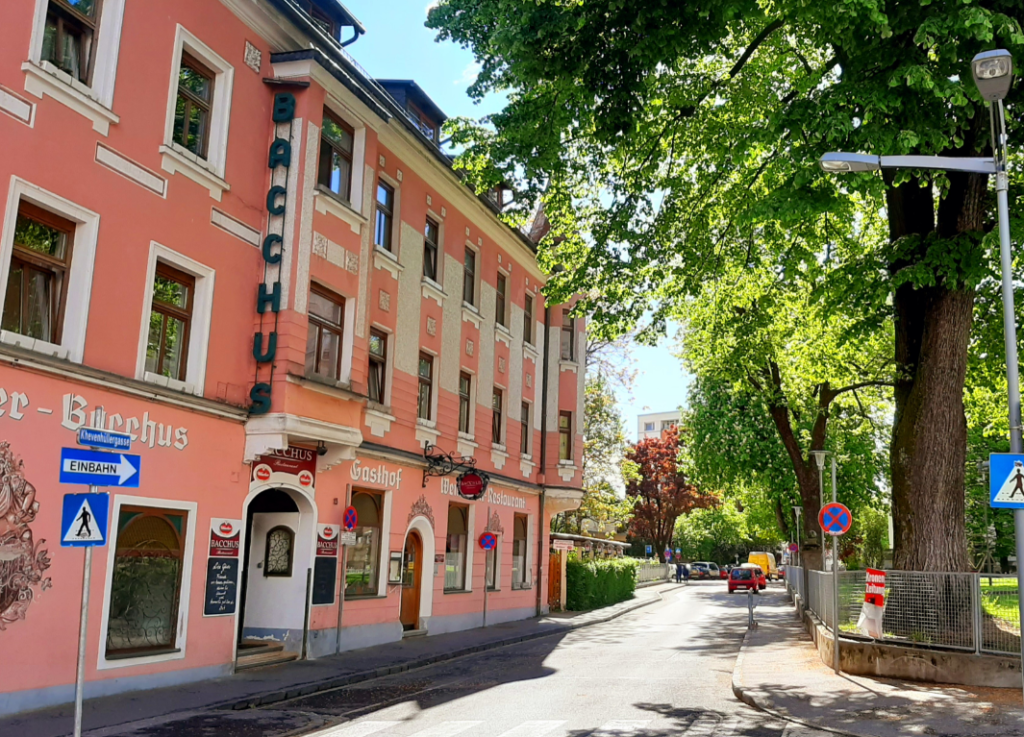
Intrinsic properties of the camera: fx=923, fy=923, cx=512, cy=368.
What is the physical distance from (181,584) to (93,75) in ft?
23.8

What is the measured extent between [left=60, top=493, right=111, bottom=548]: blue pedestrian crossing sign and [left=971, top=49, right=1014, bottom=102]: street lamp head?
9.27 metres

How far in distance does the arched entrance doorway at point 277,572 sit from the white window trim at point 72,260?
5.47 meters

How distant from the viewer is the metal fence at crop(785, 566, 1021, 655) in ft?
43.2

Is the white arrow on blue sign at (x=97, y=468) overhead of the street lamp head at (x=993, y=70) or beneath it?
beneath

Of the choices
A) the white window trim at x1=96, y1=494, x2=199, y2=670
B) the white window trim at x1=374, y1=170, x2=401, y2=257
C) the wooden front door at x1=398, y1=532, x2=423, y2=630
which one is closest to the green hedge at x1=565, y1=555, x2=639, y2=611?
the wooden front door at x1=398, y1=532, x2=423, y2=630

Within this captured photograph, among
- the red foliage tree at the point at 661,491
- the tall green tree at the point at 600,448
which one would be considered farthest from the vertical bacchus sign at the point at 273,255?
the red foliage tree at the point at 661,491

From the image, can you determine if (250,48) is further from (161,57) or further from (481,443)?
(481,443)

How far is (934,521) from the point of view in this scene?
14.6 meters

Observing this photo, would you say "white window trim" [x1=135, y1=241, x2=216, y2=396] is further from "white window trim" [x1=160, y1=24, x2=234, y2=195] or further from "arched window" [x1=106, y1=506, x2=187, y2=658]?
"arched window" [x1=106, y1=506, x2=187, y2=658]

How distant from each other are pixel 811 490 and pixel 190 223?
977 inches

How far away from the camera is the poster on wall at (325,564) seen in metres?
17.0

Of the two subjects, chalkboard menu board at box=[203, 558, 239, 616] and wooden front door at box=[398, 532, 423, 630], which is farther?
wooden front door at box=[398, 532, 423, 630]

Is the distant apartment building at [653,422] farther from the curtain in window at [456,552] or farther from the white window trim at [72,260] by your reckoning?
the white window trim at [72,260]

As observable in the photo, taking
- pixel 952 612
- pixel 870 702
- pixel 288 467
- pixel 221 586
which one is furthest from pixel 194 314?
pixel 952 612
